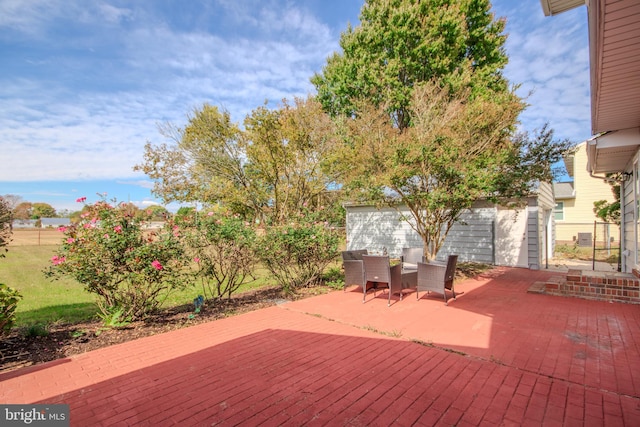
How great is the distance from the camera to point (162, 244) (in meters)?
4.54

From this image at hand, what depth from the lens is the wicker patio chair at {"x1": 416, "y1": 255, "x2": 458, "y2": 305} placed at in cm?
576

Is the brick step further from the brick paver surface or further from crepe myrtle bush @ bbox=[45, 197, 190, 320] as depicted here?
crepe myrtle bush @ bbox=[45, 197, 190, 320]

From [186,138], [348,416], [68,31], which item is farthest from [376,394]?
[186,138]

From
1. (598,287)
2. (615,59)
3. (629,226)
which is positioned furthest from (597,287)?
(615,59)

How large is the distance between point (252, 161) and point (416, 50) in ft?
30.4

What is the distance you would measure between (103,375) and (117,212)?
226 centimetres

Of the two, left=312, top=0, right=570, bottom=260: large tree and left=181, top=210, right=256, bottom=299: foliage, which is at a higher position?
left=312, top=0, right=570, bottom=260: large tree

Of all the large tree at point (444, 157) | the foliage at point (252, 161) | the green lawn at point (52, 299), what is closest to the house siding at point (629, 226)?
the large tree at point (444, 157)

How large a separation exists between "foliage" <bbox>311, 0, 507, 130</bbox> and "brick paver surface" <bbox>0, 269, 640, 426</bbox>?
37.9 ft

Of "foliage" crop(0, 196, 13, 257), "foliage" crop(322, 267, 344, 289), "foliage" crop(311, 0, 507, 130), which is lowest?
"foliage" crop(322, 267, 344, 289)

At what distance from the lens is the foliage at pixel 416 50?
46.3ft

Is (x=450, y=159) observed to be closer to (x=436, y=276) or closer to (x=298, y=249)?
(x=436, y=276)

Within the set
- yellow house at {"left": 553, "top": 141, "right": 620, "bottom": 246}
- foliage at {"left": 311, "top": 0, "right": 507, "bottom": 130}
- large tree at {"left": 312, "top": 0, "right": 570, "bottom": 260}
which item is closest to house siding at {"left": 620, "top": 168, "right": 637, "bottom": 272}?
large tree at {"left": 312, "top": 0, "right": 570, "bottom": 260}

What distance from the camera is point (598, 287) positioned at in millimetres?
6207
